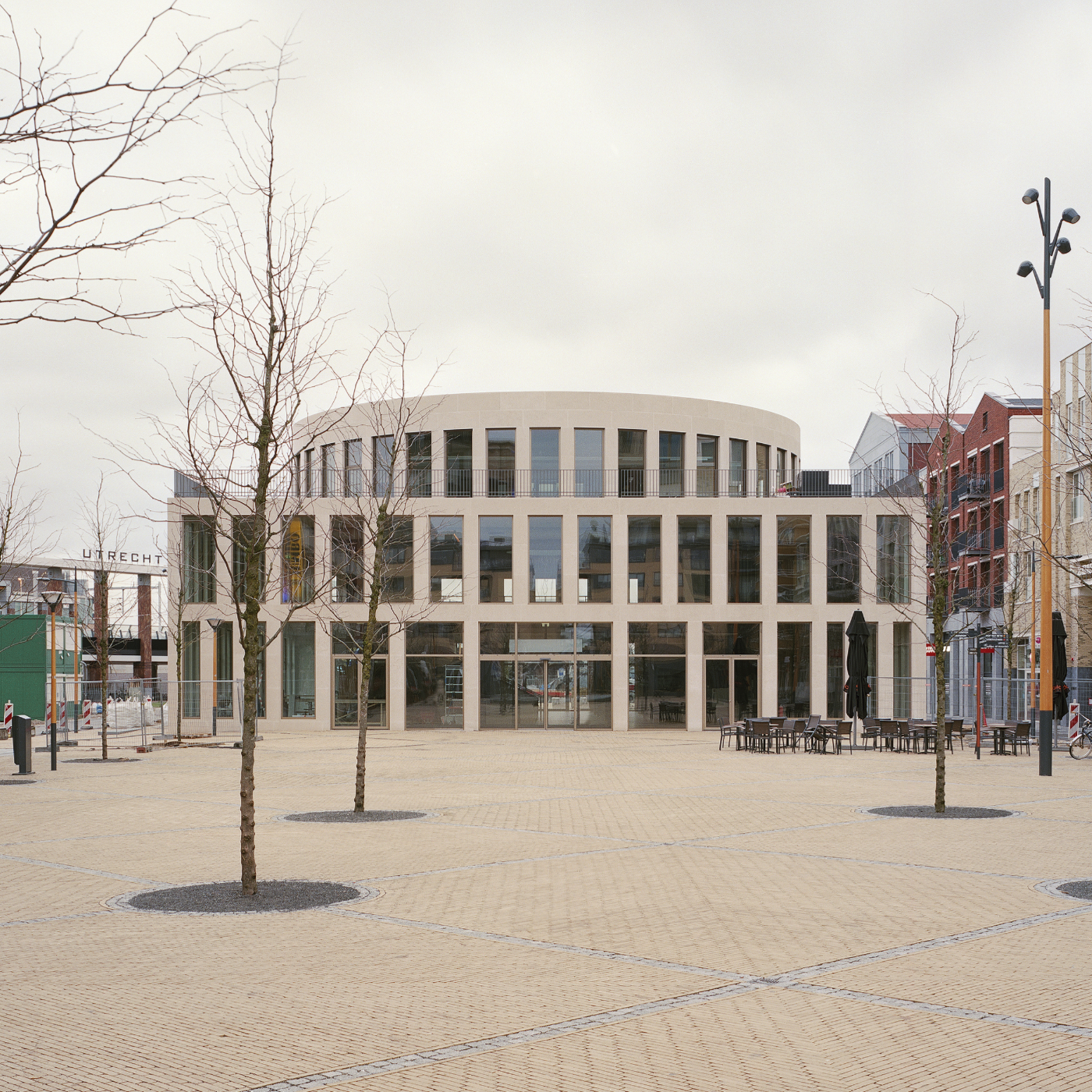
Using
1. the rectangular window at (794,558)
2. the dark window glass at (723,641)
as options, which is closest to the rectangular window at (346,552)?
the dark window glass at (723,641)

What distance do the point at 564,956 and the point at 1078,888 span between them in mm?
5004

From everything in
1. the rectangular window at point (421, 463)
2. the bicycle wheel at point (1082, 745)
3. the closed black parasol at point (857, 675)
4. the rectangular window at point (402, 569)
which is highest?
the rectangular window at point (421, 463)

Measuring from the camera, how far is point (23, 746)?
24031 mm

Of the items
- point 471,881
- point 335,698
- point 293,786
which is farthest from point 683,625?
point 471,881

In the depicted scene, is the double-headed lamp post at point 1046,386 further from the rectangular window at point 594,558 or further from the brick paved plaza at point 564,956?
the rectangular window at point 594,558

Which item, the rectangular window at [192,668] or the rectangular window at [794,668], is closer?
the rectangular window at [794,668]

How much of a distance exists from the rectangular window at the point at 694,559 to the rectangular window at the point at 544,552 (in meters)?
4.08

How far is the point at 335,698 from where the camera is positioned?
42.8 metres

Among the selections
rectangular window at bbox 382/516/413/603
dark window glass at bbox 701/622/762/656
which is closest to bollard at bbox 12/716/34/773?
rectangular window at bbox 382/516/413/603

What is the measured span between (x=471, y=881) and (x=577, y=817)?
17.4ft

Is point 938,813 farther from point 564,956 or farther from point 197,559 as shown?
point 197,559

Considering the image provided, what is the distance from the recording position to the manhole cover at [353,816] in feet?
52.7

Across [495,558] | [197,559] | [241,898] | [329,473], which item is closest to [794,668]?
[495,558]

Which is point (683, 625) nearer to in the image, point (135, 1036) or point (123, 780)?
point (123, 780)
